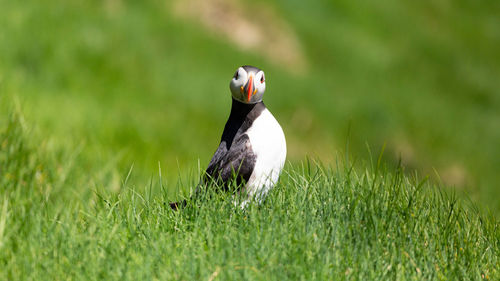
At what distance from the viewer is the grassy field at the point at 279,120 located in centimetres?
295

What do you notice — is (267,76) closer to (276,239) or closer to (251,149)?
(251,149)

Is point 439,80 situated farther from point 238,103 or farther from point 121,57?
point 238,103

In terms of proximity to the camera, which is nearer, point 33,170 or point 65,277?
point 65,277

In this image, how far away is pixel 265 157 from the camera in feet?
11.7

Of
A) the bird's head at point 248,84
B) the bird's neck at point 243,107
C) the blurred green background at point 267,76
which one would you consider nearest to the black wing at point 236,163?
the bird's neck at point 243,107

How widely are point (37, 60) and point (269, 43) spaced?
6.75 m

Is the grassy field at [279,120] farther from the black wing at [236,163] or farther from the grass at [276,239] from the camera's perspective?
the black wing at [236,163]

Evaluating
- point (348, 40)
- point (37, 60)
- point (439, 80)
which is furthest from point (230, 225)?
point (439, 80)

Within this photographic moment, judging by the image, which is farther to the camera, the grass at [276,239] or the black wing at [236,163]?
the black wing at [236,163]

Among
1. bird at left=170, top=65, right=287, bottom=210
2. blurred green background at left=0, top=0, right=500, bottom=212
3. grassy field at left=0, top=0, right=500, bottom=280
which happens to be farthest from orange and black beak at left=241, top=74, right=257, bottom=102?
blurred green background at left=0, top=0, right=500, bottom=212

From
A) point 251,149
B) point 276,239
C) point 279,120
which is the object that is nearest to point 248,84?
point 251,149

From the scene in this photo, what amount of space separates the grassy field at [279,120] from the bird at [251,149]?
136 mm

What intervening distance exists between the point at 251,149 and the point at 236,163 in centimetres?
13

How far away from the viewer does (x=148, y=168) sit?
764 centimetres
